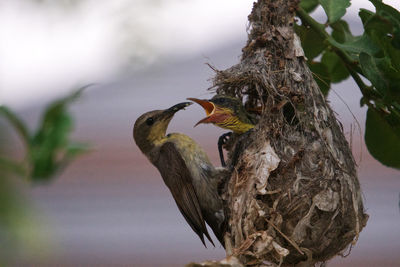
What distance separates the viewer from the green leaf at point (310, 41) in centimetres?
197

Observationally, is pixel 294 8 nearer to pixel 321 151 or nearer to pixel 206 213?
pixel 321 151

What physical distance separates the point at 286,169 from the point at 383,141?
0.36m

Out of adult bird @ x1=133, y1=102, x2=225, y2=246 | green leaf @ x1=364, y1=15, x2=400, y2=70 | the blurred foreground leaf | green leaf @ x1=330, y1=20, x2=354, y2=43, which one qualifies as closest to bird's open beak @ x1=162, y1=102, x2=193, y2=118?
adult bird @ x1=133, y1=102, x2=225, y2=246

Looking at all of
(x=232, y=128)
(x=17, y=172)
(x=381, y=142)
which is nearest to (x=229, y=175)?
(x=232, y=128)

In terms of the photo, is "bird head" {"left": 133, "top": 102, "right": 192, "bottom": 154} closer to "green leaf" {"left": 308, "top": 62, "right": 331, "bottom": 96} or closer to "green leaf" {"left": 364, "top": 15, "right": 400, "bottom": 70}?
"green leaf" {"left": 308, "top": 62, "right": 331, "bottom": 96}

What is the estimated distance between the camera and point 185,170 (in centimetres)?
240

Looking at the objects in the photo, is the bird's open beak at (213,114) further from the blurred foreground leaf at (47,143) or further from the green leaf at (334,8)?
the blurred foreground leaf at (47,143)

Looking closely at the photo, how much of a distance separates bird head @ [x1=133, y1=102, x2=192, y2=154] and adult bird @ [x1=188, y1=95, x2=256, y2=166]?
35cm

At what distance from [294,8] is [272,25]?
0.43ft

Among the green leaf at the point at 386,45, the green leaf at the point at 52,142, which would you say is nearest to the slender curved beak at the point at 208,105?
the green leaf at the point at 386,45

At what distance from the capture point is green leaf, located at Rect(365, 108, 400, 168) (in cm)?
178

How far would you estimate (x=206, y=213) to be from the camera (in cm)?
229

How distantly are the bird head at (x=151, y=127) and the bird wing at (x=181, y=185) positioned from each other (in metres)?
0.09

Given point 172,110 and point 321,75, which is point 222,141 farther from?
point 321,75
